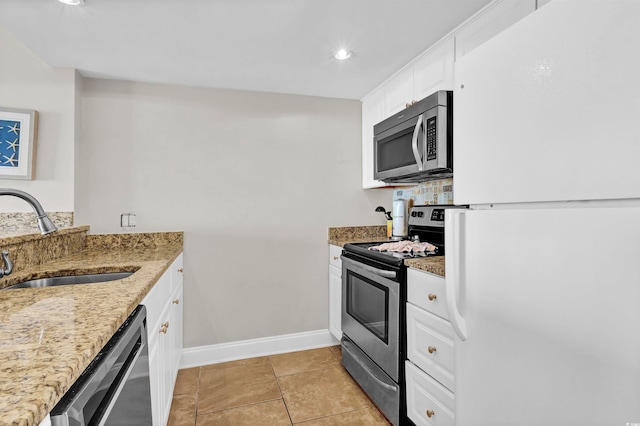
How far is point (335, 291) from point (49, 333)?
2225mm

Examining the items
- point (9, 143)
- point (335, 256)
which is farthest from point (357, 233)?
point (9, 143)

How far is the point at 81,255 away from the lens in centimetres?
212

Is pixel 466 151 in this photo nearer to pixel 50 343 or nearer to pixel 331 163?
pixel 50 343

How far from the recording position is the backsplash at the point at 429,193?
242 cm

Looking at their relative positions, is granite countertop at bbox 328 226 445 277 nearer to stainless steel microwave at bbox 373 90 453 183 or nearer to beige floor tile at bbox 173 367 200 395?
stainless steel microwave at bbox 373 90 453 183

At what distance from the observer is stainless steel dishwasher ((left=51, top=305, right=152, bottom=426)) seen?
23.8 inches

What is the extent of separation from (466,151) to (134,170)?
2.35 m

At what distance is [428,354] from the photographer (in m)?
1.61

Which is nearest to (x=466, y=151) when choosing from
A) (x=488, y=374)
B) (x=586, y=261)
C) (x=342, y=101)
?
(x=586, y=261)

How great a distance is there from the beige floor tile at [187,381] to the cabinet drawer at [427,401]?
4.65 ft

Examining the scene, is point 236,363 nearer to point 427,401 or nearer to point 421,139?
point 427,401

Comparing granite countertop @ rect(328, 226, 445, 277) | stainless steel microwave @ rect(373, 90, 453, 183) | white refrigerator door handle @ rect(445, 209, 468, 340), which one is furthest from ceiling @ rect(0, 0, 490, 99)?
granite countertop @ rect(328, 226, 445, 277)

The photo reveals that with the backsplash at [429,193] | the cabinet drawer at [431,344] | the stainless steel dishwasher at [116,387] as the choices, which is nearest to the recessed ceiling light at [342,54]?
the backsplash at [429,193]

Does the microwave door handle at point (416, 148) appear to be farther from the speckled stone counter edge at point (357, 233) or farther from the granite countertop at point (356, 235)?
the speckled stone counter edge at point (357, 233)
